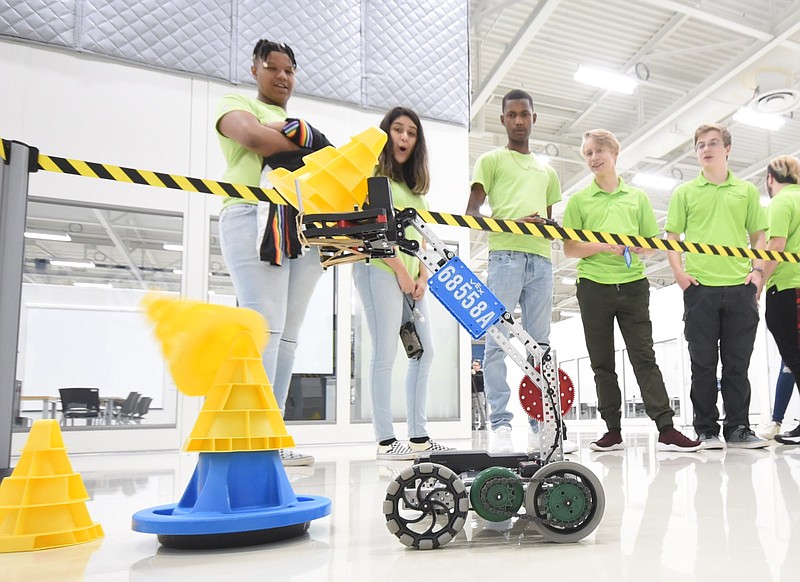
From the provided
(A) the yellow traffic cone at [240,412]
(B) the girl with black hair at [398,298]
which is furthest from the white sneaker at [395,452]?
(A) the yellow traffic cone at [240,412]

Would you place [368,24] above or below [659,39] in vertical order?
below

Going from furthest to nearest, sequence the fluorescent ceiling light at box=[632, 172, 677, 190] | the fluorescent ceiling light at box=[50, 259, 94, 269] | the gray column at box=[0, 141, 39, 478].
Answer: the fluorescent ceiling light at box=[632, 172, 677, 190], the fluorescent ceiling light at box=[50, 259, 94, 269], the gray column at box=[0, 141, 39, 478]

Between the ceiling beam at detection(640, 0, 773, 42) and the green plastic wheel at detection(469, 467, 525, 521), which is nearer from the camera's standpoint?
the green plastic wheel at detection(469, 467, 525, 521)

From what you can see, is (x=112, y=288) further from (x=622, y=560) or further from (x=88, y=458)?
(x=622, y=560)

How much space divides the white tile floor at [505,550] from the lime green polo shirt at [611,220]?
1.39 m

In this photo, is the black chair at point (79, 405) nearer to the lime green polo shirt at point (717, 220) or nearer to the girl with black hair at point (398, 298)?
the girl with black hair at point (398, 298)

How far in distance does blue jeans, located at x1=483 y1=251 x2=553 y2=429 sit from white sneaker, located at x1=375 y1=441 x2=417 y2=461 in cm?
39

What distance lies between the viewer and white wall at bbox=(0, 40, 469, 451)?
4.24m

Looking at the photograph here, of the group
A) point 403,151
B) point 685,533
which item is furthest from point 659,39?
point 685,533

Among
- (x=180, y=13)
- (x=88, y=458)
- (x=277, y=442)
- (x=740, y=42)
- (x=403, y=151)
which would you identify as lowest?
(x=88, y=458)

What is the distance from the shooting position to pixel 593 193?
3.40 meters

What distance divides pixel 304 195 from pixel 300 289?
4.06 feet

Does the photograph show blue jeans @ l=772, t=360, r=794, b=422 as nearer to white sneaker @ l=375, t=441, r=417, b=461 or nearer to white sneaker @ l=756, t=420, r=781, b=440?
white sneaker @ l=756, t=420, r=781, b=440

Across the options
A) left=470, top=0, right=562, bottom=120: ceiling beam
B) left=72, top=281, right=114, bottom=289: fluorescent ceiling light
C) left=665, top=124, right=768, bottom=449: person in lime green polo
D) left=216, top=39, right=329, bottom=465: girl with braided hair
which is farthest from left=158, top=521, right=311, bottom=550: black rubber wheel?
left=470, top=0, right=562, bottom=120: ceiling beam
